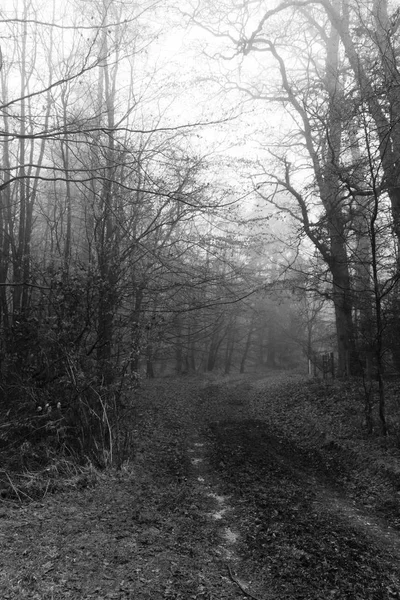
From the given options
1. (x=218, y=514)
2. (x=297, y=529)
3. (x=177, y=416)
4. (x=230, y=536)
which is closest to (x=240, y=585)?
(x=230, y=536)

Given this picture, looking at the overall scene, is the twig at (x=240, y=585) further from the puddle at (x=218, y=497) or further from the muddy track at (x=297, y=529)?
the puddle at (x=218, y=497)

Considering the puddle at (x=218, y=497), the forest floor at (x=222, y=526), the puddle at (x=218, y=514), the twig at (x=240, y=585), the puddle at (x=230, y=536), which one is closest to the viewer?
the twig at (x=240, y=585)

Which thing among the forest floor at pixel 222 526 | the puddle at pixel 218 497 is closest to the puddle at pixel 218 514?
the forest floor at pixel 222 526

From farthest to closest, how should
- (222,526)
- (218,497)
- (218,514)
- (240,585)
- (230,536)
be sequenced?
(218,497) < (218,514) < (222,526) < (230,536) < (240,585)

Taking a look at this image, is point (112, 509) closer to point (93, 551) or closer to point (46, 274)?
point (93, 551)

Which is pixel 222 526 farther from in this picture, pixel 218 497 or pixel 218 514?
pixel 218 497

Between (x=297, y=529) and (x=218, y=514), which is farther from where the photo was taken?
(x=218, y=514)

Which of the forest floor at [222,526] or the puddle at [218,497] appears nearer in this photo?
the forest floor at [222,526]

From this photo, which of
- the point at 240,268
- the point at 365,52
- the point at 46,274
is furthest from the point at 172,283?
the point at 365,52

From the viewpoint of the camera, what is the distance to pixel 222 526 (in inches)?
191

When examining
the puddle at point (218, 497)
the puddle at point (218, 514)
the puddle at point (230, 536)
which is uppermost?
the puddle at point (218, 497)

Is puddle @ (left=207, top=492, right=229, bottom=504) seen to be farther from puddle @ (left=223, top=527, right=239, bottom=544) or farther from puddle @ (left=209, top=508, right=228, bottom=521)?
puddle @ (left=223, top=527, right=239, bottom=544)

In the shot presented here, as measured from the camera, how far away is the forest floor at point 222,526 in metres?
3.55

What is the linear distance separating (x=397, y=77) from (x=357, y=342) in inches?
300
